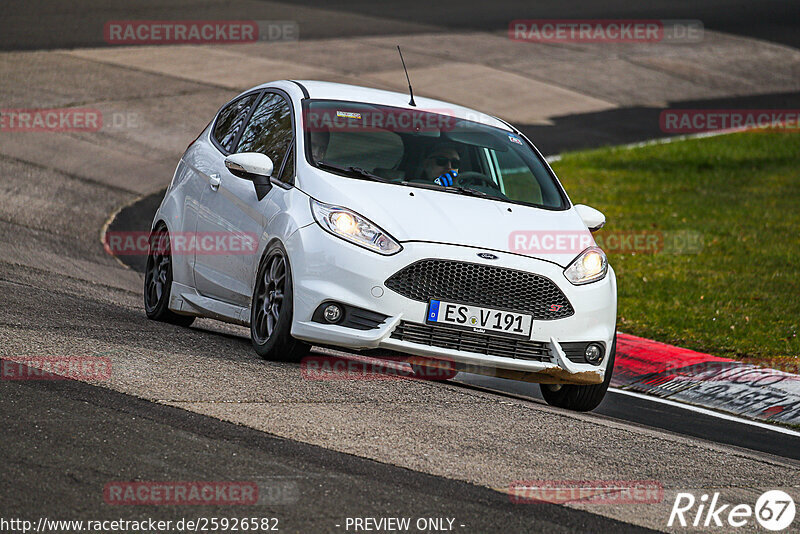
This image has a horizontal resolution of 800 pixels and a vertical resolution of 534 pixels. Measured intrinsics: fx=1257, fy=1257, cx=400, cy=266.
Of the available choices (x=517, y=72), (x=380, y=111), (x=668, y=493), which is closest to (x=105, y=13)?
(x=517, y=72)

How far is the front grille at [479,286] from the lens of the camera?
7141 millimetres

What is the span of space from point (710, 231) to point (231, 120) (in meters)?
7.72

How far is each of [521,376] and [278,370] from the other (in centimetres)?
144

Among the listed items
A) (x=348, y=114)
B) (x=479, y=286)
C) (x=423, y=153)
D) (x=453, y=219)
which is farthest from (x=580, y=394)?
(x=348, y=114)

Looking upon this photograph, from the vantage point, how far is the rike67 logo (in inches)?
214

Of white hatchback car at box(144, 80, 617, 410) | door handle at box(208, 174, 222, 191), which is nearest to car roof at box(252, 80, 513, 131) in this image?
white hatchback car at box(144, 80, 617, 410)

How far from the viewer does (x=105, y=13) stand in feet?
92.6

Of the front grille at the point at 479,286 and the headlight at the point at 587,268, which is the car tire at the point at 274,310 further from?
the headlight at the point at 587,268

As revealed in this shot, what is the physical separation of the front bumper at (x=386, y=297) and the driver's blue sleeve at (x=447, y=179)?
42.0 inches

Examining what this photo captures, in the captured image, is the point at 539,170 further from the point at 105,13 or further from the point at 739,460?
the point at 105,13

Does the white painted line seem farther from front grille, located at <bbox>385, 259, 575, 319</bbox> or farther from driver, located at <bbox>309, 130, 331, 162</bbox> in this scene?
driver, located at <bbox>309, 130, 331, 162</bbox>

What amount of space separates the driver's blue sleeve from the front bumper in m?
1.07

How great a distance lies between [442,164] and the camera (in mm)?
8352

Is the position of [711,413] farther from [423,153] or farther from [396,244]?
[396,244]
